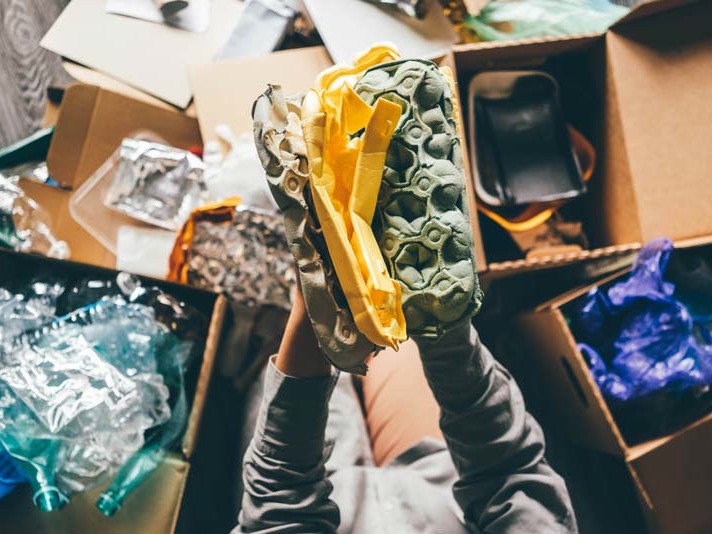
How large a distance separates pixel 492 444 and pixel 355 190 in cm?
37

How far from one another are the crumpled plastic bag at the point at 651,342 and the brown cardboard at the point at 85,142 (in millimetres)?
785

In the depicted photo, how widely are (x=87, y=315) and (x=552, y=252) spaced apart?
73 centimetres

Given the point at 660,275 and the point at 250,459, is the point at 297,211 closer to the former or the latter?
the point at 250,459

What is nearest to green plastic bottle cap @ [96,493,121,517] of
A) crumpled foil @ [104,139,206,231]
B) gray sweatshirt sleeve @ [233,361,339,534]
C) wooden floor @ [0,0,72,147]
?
gray sweatshirt sleeve @ [233,361,339,534]

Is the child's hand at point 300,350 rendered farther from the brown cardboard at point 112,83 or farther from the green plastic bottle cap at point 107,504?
the brown cardboard at point 112,83

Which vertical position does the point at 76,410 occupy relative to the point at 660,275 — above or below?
above

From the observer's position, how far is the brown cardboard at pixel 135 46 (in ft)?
3.87

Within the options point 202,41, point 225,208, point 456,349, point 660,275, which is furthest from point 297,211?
point 202,41

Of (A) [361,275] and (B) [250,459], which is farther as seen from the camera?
(B) [250,459]

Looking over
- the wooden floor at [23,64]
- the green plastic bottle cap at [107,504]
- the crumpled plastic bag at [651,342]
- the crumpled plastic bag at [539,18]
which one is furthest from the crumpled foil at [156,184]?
the crumpled plastic bag at [651,342]

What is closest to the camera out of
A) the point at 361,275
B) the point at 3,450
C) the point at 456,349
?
the point at 361,275

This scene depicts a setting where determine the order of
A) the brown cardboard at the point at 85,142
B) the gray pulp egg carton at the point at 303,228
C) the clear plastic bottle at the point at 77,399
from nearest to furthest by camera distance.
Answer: the gray pulp egg carton at the point at 303,228
the clear plastic bottle at the point at 77,399
the brown cardboard at the point at 85,142

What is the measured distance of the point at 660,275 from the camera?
1004mm

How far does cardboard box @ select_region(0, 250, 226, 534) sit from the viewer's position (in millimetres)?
893
